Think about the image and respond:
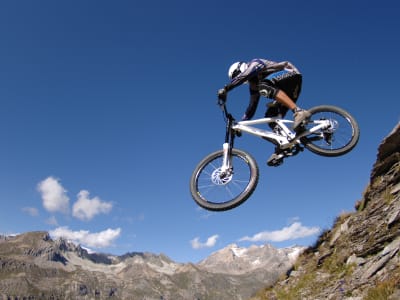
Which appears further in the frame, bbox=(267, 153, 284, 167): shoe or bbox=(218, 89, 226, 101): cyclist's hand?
bbox=(218, 89, 226, 101): cyclist's hand

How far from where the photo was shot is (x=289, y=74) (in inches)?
535

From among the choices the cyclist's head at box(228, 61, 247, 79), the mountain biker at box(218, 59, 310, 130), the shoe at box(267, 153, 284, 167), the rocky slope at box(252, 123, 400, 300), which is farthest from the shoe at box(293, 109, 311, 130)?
the rocky slope at box(252, 123, 400, 300)

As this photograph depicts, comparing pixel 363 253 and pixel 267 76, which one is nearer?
pixel 267 76

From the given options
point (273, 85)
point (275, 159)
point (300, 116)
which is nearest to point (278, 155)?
point (275, 159)

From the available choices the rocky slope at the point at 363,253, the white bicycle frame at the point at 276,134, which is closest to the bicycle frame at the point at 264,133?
the white bicycle frame at the point at 276,134

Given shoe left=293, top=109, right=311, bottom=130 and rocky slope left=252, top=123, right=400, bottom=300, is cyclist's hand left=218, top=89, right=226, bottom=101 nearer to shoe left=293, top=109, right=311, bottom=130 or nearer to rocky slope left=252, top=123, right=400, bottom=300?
shoe left=293, top=109, right=311, bottom=130

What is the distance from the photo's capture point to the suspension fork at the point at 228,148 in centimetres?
1327

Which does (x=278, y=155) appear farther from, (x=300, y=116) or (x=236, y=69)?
(x=236, y=69)

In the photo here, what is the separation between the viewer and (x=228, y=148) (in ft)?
45.0

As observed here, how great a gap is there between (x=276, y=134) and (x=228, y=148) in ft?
5.69

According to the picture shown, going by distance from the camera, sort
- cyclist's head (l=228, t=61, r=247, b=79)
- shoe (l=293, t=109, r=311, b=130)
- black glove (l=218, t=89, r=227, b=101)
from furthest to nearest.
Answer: cyclist's head (l=228, t=61, r=247, b=79) → black glove (l=218, t=89, r=227, b=101) → shoe (l=293, t=109, r=311, b=130)

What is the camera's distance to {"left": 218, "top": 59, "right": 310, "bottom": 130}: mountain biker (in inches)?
520

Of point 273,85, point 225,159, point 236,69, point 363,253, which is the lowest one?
point 363,253

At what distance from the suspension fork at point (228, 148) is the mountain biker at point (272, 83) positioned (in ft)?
3.31
